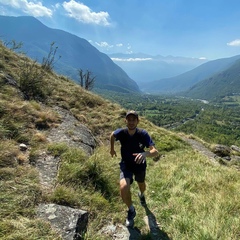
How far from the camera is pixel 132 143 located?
4.65 m

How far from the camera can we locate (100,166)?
544cm

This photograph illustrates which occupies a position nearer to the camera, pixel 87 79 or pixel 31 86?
pixel 31 86

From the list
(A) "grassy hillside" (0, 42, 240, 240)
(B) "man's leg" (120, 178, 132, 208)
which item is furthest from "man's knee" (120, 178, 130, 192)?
(A) "grassy hillside" (0, 42, 240, 240)

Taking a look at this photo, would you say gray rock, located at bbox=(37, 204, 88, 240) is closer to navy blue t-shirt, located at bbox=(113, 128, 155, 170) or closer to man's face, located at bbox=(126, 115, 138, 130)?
navy blue t-shirt, located at bbox=(113, 128, 155, 170)

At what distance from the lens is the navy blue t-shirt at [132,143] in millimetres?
4645

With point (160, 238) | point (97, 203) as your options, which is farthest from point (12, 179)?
point (160, 238)

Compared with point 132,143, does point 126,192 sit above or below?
below

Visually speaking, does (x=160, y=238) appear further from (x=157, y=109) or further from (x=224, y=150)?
(x=157, y=109)

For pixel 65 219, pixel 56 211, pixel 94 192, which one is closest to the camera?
pixel 65 219

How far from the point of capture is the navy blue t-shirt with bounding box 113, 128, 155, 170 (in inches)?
183

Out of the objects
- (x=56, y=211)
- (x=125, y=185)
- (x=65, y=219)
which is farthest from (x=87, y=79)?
(x=65, y=219)

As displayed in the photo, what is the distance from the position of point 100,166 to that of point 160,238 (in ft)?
6.84

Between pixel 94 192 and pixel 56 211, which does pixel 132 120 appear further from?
pixel 56 211

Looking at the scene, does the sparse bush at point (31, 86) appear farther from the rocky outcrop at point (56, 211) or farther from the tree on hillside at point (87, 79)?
the tree on hillside at point (87, 79)
